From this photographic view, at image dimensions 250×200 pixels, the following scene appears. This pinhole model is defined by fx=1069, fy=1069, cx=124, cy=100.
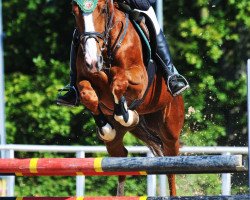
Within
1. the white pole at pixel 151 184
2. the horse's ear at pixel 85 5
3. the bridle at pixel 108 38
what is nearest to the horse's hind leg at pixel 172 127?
the bridle at pixel 108 38

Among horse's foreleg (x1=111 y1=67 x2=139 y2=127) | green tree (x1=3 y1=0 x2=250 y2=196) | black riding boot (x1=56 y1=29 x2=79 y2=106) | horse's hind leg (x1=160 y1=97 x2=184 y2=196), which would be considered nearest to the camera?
horse's foreleg (x1=111 y1=67 x2=139 y2=127)

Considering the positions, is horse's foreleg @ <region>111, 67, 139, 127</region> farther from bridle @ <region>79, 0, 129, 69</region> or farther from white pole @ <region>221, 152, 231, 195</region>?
white pole @ <region>221, 152, 231, 195</region>

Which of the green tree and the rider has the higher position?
→ the green tree

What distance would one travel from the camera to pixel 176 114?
31.6ft

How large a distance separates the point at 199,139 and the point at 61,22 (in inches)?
188

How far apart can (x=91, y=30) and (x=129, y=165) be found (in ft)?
5.31

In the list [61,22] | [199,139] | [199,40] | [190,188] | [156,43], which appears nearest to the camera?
[156,43]

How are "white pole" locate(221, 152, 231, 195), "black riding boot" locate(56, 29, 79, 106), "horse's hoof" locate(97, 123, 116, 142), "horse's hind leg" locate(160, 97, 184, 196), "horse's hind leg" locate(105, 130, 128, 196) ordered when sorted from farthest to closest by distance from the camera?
"white pole" locate(221, 152, 231, 195) < "horse's hind leg" locate(160, 97, 184, 196) < "horse's hind leg" locate(105, 130, 128, 196) < "black riding boot" locate(56, 29, 79, 106) < "horse's hoof" locate(97, 123, 116, 142)

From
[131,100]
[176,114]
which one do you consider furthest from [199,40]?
[131,100]

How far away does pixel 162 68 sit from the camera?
30.0 ft

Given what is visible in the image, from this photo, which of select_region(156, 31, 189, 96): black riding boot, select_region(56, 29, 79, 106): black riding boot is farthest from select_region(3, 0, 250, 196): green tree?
select_region(56, 29, 79, 106): black riding boot

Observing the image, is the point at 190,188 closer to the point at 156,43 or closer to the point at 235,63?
the point at 156,43

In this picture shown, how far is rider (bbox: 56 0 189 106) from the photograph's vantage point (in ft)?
28.6

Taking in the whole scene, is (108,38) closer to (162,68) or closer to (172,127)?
(162,68)
